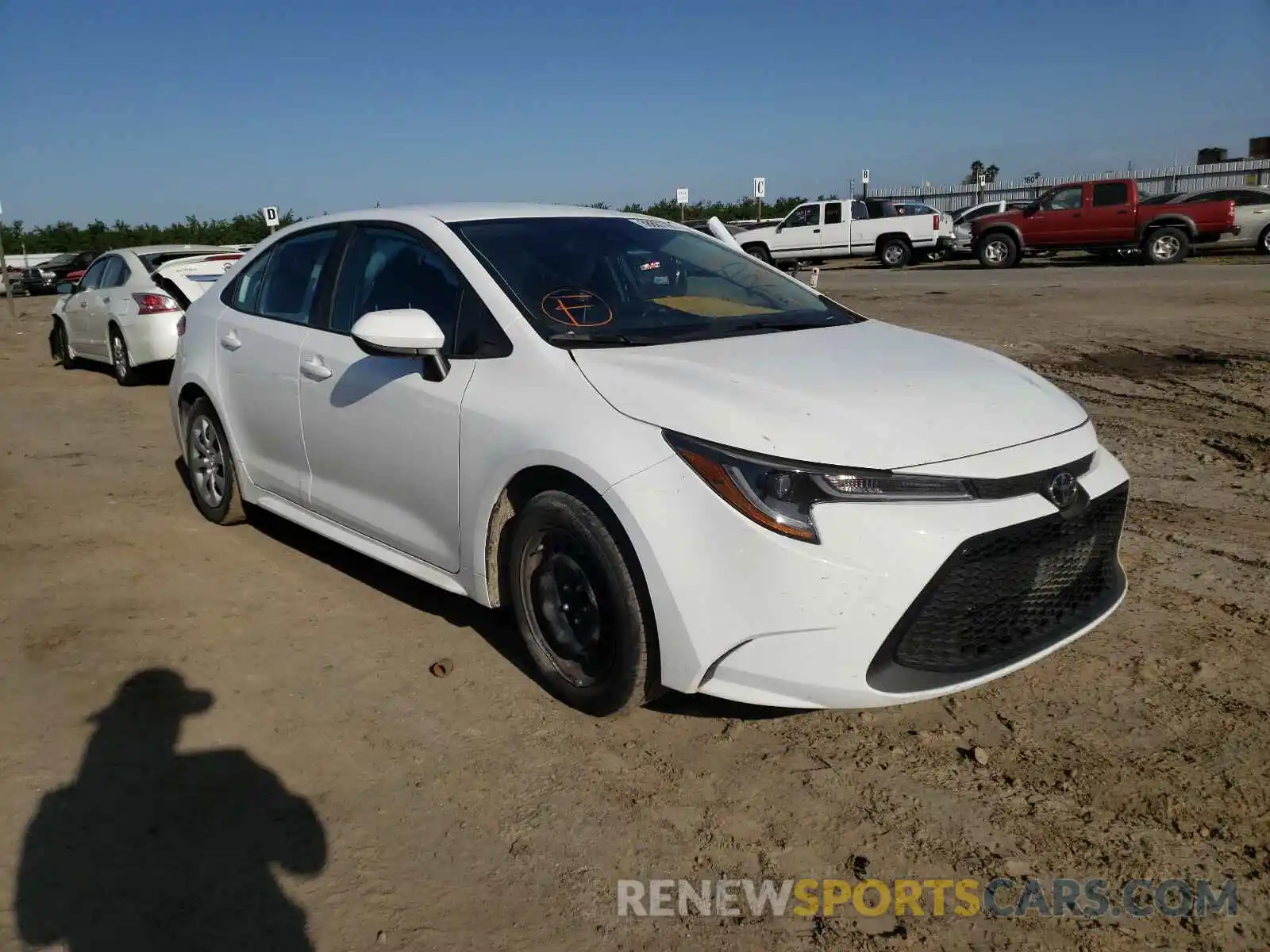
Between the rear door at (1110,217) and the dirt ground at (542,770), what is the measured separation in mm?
19364

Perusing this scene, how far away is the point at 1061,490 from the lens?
3035mm

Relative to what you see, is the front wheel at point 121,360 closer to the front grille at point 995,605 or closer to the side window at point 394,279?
the side window at point 394,279

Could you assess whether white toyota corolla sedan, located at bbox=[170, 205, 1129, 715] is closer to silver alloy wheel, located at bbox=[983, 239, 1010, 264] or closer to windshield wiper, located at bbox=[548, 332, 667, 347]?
windshield wiper, located at bbox=[548, 332, 667, 347]

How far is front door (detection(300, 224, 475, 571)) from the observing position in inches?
147

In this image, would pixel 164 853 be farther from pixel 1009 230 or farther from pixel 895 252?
pixel 895 252

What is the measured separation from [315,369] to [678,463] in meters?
2.03

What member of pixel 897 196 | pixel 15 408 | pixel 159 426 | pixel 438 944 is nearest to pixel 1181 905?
pixel 438 944

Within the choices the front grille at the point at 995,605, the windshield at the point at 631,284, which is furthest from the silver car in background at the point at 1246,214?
the front grille at the point at 995,605

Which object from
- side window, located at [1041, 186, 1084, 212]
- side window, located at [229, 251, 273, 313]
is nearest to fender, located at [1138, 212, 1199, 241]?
side window, located at [1041, 186, 1084, 212]

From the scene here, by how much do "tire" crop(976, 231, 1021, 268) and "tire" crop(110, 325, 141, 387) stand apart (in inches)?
749

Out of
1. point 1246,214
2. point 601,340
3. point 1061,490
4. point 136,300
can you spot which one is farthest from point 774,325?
point 1246,214

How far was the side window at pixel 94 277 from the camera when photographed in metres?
12.0

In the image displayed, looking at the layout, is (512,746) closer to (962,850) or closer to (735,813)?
(735,813)

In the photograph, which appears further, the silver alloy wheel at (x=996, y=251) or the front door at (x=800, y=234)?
the front door at (x=800, y=234)
